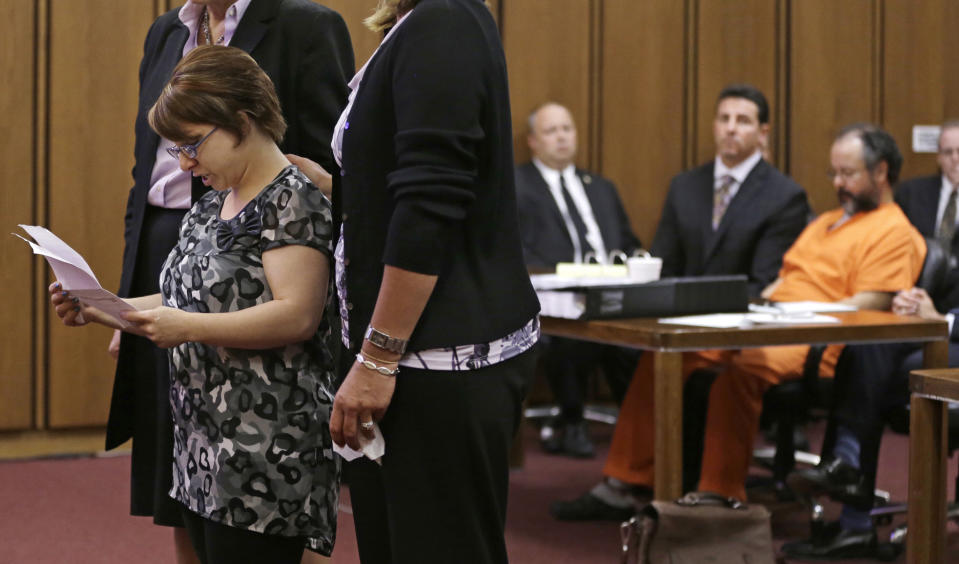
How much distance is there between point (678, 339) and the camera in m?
2.88

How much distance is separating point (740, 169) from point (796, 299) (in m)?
1.26

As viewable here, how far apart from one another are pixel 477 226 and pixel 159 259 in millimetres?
907

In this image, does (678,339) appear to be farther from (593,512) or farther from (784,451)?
(784,451)

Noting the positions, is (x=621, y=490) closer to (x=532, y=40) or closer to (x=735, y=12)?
(x=532, y=40)

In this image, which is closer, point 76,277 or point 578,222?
point 76,277

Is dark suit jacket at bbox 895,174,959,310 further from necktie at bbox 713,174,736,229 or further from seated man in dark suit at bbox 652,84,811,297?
necktie at bbox 713,174,736,229

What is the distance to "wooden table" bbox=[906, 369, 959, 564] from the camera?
229 centimetres

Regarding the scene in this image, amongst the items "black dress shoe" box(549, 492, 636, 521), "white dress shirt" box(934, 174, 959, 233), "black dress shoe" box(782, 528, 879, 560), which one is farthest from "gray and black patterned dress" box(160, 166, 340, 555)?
"white dress shirt" box(934, 174, 959, 233)

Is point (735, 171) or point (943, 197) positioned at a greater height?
point (735, 171)

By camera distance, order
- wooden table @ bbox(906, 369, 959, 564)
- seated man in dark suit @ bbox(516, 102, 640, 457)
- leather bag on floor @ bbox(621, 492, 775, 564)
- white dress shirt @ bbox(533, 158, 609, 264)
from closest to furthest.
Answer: wooden table @ bbox(906, 369, 959, 564) → leather bag on floor @ bbox(621, 492, 775, 564) → seated man in dark suit @ bbox(516, 102, 640, 457) → white dress shirt @ bbox(533, 158, 609, 264)

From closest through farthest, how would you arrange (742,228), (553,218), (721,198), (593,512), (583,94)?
(593,512) < (742,228) < (721,198) < (553,218) < (583,94)

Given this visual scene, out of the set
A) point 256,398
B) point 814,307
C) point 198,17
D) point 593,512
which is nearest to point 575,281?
point 814,307

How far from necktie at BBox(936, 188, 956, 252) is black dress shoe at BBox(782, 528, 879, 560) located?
2354mm

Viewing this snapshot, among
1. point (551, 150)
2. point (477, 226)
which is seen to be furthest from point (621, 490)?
point (477, 226)
